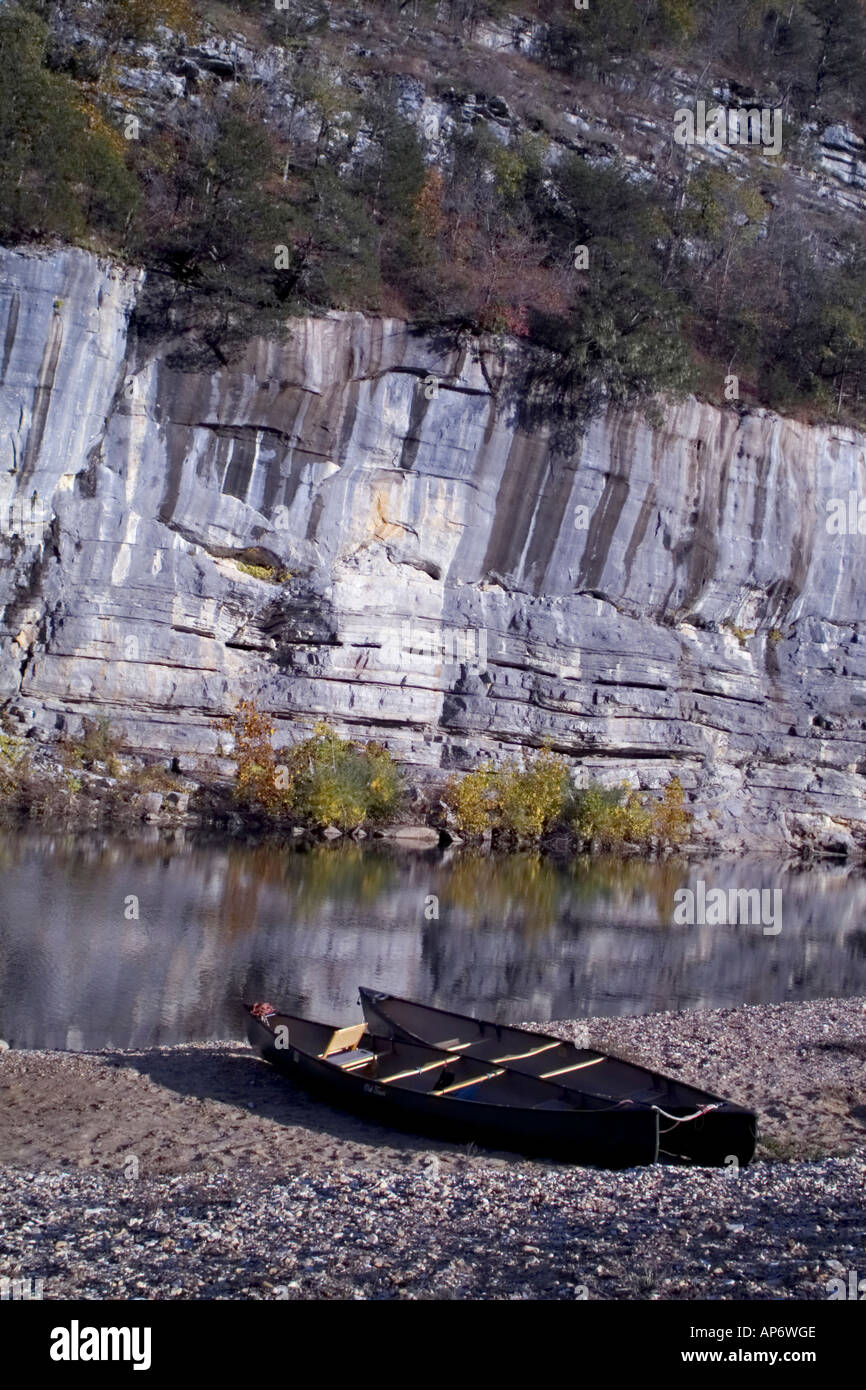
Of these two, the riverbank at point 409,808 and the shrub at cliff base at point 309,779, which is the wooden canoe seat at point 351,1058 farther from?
the shrub at cliff base at point 309,779

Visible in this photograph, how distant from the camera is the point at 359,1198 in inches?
309

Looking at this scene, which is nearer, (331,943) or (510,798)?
(331,943)

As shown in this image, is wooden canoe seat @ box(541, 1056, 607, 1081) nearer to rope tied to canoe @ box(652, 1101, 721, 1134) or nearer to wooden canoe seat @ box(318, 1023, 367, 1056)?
rope tied to canoe @ box(652, 1101, 721, 1134)

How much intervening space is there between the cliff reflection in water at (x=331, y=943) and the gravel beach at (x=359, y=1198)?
234 centimetres

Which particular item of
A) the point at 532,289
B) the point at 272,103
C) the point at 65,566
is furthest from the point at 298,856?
the point at 272,103

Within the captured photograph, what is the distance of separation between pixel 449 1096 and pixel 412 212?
36.4 m

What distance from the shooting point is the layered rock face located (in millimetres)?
32531

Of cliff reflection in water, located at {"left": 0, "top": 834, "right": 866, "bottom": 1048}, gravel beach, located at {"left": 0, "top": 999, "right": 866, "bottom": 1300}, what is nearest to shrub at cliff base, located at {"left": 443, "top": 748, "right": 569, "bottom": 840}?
cliff reflection in water, located at {"left": 0, "top": 834, "right": 866, "bottom": 1048}

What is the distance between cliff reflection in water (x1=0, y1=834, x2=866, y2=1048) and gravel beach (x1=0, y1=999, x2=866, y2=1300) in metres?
2.34

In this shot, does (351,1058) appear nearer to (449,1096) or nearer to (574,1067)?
(449,1096)

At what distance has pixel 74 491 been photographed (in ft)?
108

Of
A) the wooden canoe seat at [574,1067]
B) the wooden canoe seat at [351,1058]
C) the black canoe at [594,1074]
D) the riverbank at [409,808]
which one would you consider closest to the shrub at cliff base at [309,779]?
the riverbank at [409,808]

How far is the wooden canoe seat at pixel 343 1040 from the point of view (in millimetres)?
11320

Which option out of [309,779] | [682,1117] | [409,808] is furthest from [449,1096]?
[409,808]
